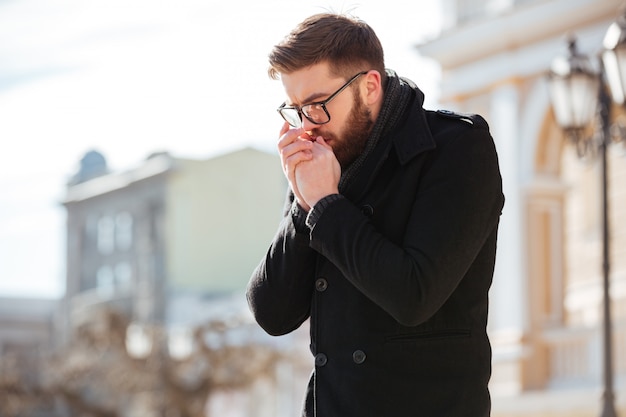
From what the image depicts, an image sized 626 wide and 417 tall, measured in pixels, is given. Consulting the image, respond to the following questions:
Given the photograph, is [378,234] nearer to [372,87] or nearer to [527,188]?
[372,87]

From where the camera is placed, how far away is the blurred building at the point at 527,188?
17.5 meters

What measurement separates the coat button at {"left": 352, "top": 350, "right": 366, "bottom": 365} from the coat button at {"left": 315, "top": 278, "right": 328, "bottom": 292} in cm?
18

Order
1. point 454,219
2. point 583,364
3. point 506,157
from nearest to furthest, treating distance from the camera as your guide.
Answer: point 454,219 → point 583,364 → point 506,157

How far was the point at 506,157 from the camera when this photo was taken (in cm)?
1862

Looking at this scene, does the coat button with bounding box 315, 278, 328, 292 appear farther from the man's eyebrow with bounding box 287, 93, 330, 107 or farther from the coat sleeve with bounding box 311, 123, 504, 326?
the man's eyebrow with bounding box 287, 93, 330, 107

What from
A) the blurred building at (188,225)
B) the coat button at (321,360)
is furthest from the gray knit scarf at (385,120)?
the blurred building at (188,225)

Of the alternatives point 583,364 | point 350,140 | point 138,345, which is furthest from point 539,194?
point 138,345

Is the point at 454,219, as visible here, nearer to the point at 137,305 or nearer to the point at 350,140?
the point at 350,140

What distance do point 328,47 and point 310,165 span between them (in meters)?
0.25

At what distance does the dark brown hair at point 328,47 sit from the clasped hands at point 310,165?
15 centimetres

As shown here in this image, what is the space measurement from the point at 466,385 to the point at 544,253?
1591 centimetres

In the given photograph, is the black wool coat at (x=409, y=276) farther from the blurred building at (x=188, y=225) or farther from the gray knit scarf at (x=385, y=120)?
the blurred building at (x=188, y=225)

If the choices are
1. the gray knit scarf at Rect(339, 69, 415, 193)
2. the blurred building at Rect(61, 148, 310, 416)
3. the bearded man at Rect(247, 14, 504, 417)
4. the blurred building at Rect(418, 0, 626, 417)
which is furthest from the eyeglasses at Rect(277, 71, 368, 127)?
the blurred building at Rect(61, 148, 310, 416)

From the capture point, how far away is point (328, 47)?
2.84m
